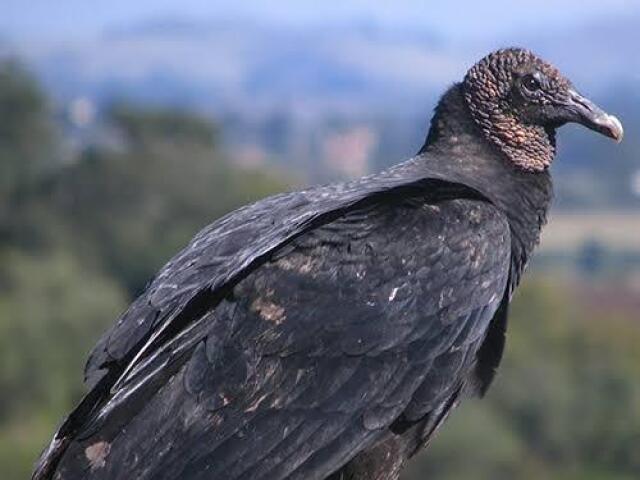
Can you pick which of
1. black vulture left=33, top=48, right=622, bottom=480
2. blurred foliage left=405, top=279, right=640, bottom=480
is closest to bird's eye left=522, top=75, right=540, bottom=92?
black vulture left=33, top=48, right=622, bottom=480

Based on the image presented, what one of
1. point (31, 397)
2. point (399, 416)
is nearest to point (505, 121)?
point (399, 416)

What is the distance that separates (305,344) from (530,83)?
1.33 meters

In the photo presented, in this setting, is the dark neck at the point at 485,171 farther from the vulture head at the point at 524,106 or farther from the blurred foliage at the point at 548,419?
the blurred foliage at the point at 548,419

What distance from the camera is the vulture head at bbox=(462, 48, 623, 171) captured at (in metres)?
5.46

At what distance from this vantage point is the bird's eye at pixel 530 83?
5461mm

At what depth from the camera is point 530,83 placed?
5.47m

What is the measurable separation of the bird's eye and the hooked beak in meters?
0.12

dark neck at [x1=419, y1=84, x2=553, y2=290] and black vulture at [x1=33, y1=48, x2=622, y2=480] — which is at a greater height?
dark neck at [x1=419, y1=84, x2=553, y2=290]

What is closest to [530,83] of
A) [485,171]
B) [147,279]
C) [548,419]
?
[485,171]

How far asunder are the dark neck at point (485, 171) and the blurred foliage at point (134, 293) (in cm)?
1827

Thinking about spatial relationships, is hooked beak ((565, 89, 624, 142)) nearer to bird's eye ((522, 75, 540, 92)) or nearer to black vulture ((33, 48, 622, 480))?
bird's eye ((522, 75, 540, 92))

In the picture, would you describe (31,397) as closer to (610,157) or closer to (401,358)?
(401,358)

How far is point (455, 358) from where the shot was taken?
4914 millimetres

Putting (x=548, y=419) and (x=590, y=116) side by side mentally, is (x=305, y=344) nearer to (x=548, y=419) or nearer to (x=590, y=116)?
(x=590, y=116)
